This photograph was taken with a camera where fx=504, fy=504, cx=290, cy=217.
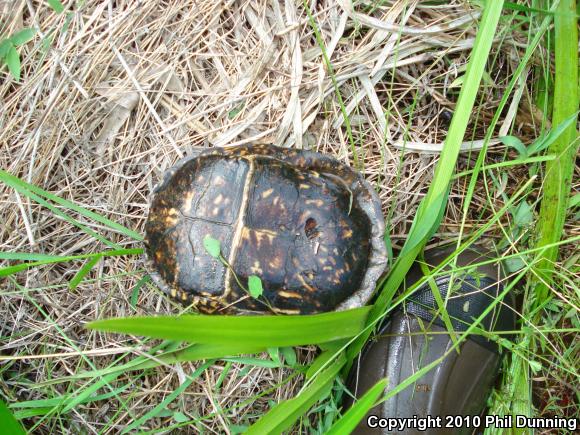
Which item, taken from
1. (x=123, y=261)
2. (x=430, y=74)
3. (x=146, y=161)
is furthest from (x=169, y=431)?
(x=430, y=74)

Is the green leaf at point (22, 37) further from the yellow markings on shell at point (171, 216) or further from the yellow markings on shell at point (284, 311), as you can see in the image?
the yellow markings on shell at point (284, 311)

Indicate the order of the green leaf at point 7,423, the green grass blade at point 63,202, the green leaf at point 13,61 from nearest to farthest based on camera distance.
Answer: the green leaf at point 7,423
the green grass blade at point 63,202
the green leaf at point 13,61

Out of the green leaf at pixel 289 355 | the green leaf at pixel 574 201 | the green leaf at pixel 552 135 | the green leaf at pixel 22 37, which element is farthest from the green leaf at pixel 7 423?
the green leaf at pixel 574 201

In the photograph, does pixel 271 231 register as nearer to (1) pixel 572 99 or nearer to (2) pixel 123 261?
(2) pixel 123 261

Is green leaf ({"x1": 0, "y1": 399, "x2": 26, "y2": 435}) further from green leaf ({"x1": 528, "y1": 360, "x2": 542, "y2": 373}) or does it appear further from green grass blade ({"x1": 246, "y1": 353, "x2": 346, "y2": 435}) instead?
green leaf ({"x1": 528, "y1": 360, "x2": 542, "y2": 373})

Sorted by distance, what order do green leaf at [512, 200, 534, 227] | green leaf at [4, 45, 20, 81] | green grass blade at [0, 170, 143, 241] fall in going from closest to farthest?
green grass blade at [0, 170, 143, 241] → green leaf at [4, 45, 20, 81] → green leaf at [512, 200, 534, 227]

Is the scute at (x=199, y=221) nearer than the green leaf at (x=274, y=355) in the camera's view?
Yes

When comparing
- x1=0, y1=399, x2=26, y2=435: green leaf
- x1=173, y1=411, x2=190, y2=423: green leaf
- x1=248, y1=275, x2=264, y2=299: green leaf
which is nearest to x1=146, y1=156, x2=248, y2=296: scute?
x1=248, y1=275, x2=264, y2=299: green leaf
